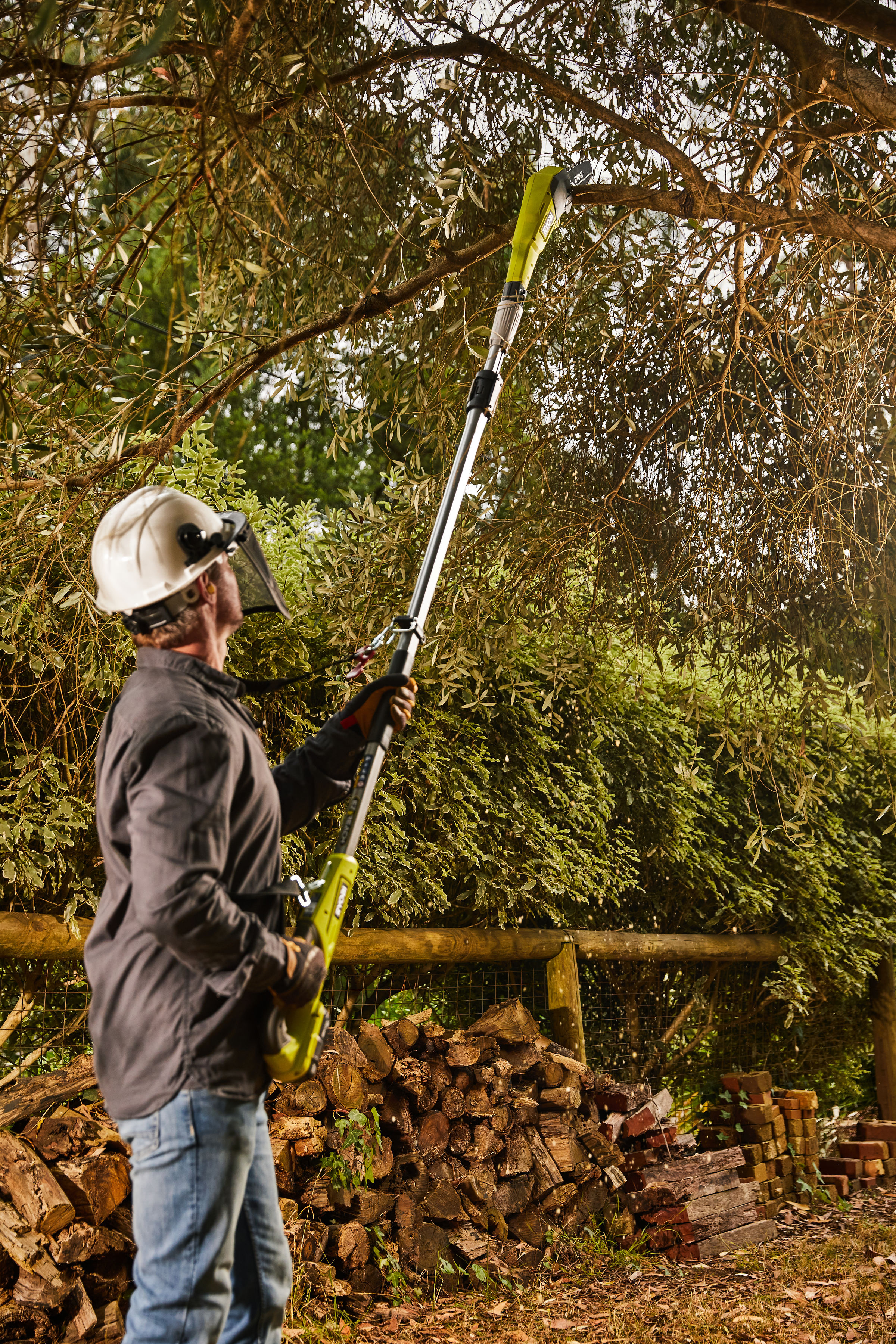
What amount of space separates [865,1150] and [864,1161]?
8cm

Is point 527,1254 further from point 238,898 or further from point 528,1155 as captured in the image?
point 238,898

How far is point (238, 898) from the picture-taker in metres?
1.74

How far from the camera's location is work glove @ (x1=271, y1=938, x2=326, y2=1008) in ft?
5.46

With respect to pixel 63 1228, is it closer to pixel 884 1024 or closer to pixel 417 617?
pixel 417 617

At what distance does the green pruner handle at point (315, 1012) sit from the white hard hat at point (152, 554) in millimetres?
550

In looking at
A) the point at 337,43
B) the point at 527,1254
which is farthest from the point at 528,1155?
the point at 337,43

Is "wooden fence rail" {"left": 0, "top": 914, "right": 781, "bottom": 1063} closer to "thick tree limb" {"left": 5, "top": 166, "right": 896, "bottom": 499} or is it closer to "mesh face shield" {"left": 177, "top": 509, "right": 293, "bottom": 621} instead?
"thick tree limb" {"left": 5, "top": 166, "right": 896, "bottom": 499}

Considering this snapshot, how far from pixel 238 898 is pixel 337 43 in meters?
3.22

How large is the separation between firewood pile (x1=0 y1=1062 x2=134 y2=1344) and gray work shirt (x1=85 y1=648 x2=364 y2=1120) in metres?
1.52

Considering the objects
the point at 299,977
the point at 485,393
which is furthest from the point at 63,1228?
the point at 485,393

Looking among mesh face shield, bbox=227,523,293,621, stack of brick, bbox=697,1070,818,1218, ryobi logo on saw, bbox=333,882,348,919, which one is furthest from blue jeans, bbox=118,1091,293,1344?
stack of brick, bbox=697,1070,818,1218

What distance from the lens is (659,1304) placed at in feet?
12.5

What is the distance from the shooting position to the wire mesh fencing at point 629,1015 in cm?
346

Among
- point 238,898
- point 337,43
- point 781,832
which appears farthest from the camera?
point 781,832
